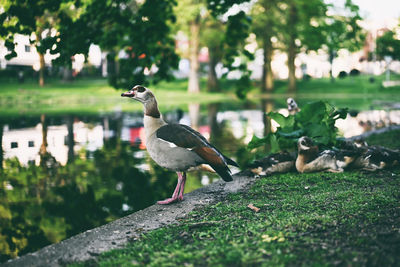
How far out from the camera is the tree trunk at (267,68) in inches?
1812

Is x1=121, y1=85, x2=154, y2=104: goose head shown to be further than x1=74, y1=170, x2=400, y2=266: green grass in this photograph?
Yes

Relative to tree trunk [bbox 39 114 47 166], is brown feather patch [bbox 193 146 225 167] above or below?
above

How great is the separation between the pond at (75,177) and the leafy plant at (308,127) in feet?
1.97

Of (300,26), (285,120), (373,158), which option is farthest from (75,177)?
(300,26)

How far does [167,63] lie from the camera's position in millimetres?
9938

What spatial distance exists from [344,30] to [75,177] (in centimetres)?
4202

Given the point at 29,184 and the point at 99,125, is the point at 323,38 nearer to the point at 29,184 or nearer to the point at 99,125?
the point at 99,125

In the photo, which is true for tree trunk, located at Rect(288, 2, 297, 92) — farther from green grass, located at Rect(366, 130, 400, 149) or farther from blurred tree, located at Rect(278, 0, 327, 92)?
green grass, located at Rect(366, 130, 400, 149)

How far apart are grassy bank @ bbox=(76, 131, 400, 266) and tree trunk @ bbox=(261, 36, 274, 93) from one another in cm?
4102

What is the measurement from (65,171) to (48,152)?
7.75 feet

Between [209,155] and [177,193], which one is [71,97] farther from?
[209,155]

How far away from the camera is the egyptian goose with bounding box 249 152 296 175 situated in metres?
7.46

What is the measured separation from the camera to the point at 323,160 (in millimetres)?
7387

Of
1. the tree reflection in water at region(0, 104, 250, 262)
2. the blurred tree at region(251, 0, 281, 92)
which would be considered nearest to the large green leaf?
the tree reflection in water at region(0, 104, 250, 262)
